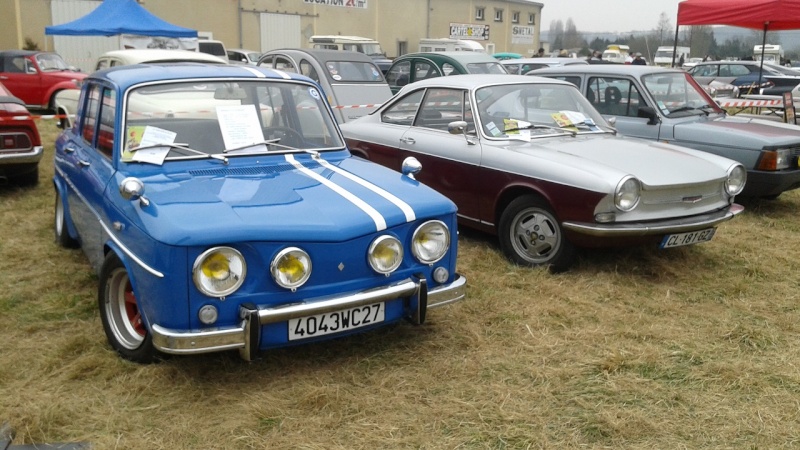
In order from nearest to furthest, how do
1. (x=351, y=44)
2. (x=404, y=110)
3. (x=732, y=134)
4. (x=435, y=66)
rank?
(x=404, y=110) < (x=732, y=134) < (x=435, y=66) < (x=351, y=44)

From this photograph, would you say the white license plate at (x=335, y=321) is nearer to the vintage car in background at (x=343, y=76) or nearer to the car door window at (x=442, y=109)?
the car door window at (x=442, y=109)

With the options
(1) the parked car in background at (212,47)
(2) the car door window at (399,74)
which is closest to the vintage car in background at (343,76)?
(2) the car door window at (399,74)

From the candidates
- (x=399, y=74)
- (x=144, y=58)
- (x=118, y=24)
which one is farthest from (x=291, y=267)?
(x=118, y=24)

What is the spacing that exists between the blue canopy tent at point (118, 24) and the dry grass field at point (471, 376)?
11.4 meters

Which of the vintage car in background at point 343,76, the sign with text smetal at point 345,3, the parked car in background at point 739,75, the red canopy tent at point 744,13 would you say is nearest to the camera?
the vintage car in background at point 343,76

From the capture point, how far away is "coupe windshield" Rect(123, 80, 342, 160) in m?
4.16

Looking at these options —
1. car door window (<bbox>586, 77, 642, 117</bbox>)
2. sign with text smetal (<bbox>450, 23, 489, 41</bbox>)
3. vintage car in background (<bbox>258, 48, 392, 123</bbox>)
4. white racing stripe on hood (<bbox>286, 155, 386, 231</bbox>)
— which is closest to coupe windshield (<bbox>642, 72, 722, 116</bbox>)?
car door window (<bbox>586, 77, 642, 117</bbox>)

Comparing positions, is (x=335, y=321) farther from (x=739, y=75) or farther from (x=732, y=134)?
(x=739, y=75)

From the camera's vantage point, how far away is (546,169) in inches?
208

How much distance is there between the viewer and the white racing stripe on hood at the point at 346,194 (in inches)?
141

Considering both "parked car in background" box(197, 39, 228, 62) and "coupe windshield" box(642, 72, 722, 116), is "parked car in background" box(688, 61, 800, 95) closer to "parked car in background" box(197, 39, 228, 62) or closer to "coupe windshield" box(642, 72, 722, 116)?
"coupe windshield" box(642, 72, 722, 116)

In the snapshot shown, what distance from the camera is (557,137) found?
600 centimetres

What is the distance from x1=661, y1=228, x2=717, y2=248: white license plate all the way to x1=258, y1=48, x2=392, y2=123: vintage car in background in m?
6.32

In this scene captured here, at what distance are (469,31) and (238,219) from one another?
39916 mm
